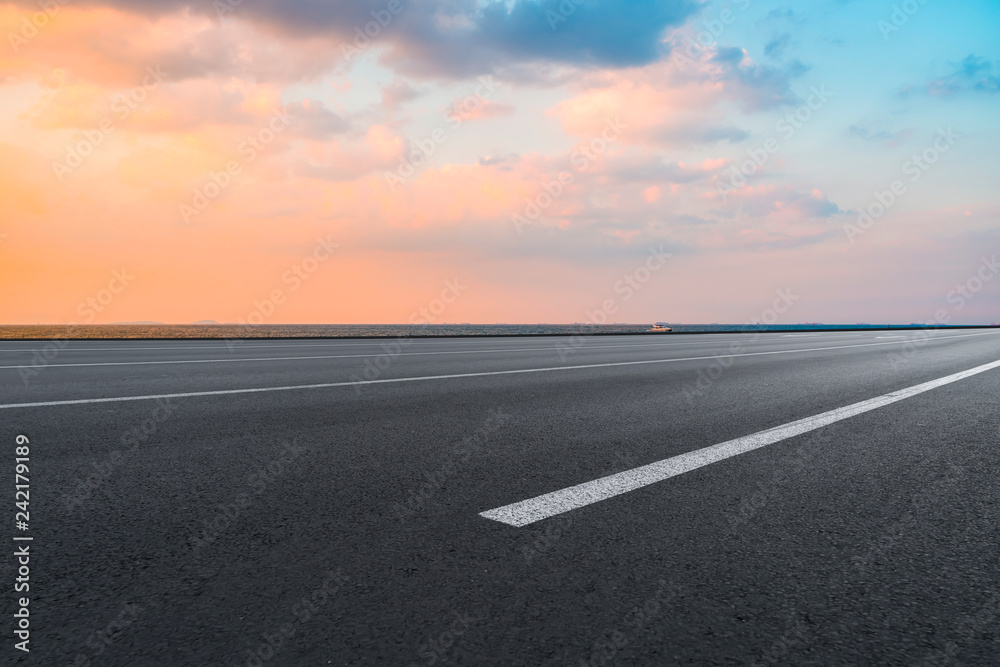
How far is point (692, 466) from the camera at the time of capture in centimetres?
450

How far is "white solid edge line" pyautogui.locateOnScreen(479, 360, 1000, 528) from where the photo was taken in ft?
11.2

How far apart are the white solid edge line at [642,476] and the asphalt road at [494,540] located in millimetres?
69

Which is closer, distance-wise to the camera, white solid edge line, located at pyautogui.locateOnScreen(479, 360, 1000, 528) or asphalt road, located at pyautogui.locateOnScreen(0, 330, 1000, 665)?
asphalt road, located at pyautogui.locateOnScreen(0, 330, 1000, 665)

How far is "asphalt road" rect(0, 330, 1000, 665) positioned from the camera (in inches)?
84.0

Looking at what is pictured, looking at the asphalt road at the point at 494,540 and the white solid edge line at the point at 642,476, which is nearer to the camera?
the asphalt road at the point at 494,540

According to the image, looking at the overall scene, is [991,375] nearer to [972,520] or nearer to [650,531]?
[972,520]

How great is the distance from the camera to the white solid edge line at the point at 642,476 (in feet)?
11.2

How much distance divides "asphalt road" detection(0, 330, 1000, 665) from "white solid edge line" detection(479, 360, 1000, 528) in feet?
0.23

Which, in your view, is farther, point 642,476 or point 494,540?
point 642,476

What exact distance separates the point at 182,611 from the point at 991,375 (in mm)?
12854

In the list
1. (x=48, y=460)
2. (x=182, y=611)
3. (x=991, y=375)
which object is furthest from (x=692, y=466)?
(x=991, y=375)

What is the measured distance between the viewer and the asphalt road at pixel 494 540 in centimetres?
213

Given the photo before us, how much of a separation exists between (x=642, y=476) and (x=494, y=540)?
1.51 meters

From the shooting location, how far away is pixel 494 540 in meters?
3.00
